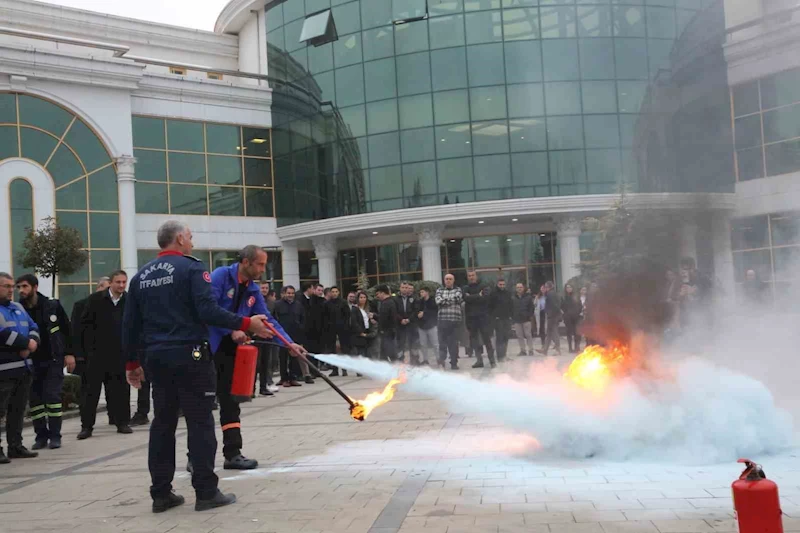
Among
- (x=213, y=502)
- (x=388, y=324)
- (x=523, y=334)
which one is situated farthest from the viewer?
(x=523, y=334)

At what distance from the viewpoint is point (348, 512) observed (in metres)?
5.16

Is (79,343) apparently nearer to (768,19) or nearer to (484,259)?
(768,19)

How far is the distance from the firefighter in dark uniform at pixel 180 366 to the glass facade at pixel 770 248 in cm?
526

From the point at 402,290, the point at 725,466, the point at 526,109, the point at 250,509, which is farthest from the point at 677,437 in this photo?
the point at 526,109

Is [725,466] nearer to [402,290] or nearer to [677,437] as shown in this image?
[677,437]

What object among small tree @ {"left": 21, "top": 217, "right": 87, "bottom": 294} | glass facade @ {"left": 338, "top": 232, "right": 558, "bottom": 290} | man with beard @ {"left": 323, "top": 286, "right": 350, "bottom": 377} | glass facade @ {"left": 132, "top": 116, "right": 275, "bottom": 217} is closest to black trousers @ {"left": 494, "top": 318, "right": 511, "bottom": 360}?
man with beard @ {"left": 323, "top": 286, "right": 350, "bottom": 377}

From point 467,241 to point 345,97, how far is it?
8.26m

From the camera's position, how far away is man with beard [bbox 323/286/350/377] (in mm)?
16078

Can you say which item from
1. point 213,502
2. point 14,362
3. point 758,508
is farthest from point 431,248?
point 758,508

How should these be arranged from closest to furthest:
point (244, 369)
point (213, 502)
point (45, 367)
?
point (213, 502) → point (244, 369) → point (45, 367)

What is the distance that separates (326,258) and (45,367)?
26171 millimetres

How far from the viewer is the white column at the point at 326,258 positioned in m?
35.0

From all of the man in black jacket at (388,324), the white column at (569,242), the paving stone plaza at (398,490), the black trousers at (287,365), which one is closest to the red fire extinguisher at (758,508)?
the paving stone plaza at (398,490)

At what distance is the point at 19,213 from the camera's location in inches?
1135
